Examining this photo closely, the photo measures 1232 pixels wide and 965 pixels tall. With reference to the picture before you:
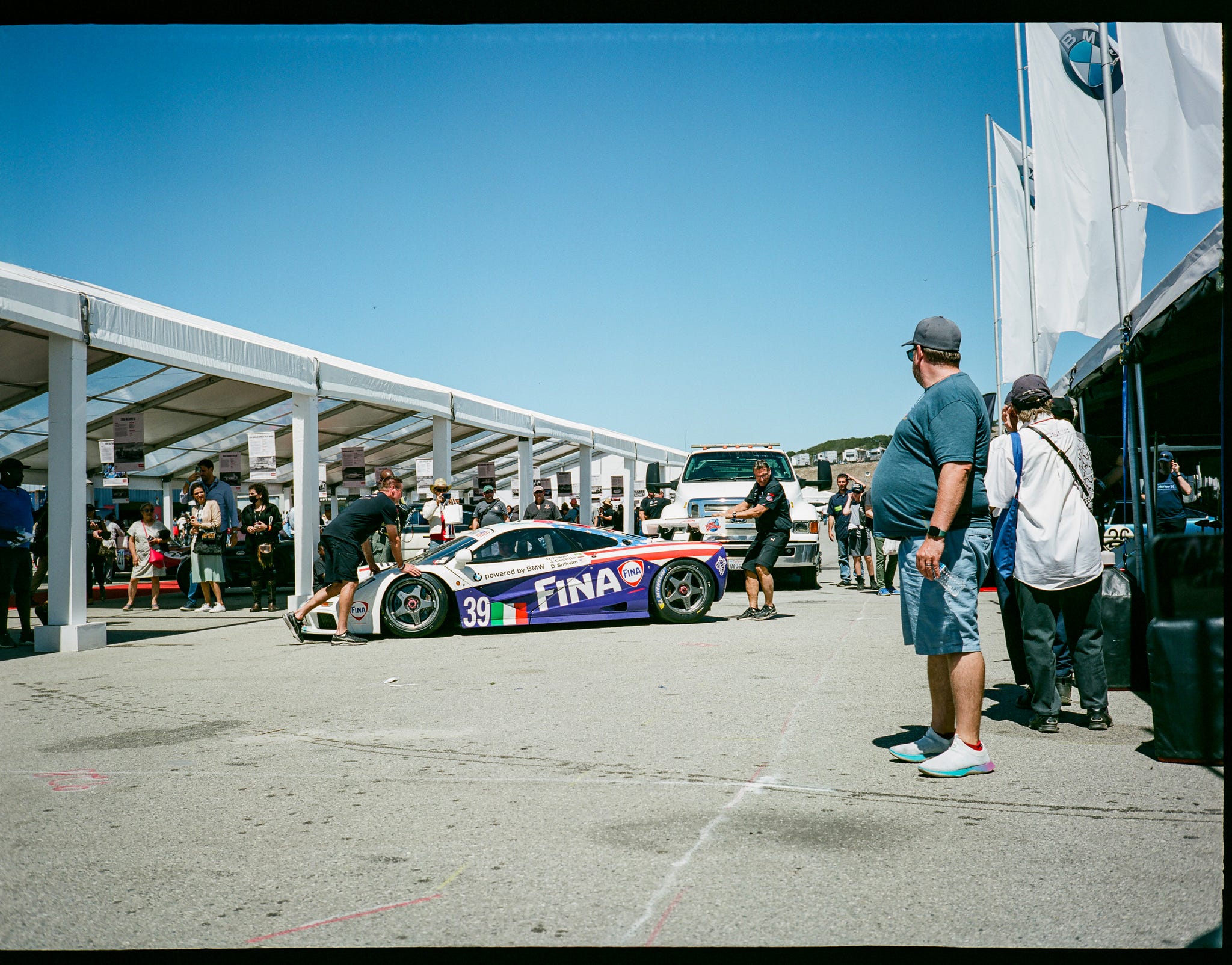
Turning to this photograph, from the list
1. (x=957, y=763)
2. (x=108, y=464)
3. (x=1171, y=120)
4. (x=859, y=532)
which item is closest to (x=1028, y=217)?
(x=859, y=532)

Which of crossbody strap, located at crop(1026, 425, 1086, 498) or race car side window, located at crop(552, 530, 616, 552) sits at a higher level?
crossbody strap, located at crop(1026, 425, 1086, 498)

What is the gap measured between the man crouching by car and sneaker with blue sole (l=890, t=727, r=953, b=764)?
21.2 ft

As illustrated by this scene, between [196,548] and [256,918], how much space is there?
12.1 m

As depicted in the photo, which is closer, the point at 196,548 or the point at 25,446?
the point at 196,548

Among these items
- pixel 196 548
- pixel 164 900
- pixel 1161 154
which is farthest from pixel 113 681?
pixel 1161 154

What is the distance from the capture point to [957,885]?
9.86ft

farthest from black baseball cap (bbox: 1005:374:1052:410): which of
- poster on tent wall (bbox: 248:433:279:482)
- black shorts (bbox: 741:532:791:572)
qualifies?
poster on tent wall (bbox: 248:433:279:482)

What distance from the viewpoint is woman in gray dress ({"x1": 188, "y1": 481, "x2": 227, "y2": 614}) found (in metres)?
13.7

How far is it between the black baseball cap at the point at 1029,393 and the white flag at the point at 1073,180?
3.58 m

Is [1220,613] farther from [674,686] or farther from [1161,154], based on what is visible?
[1161,154]

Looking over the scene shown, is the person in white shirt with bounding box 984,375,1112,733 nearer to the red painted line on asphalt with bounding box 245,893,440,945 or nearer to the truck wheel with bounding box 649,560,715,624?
the red painted line on asphalt with bounding box 245,893,440,945

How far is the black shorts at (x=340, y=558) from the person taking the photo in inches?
391

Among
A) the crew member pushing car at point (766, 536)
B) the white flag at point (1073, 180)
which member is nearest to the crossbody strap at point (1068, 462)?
the white flag at point (1073, 180)

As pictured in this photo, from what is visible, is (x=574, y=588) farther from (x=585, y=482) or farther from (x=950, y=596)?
(x=585, y=482)
